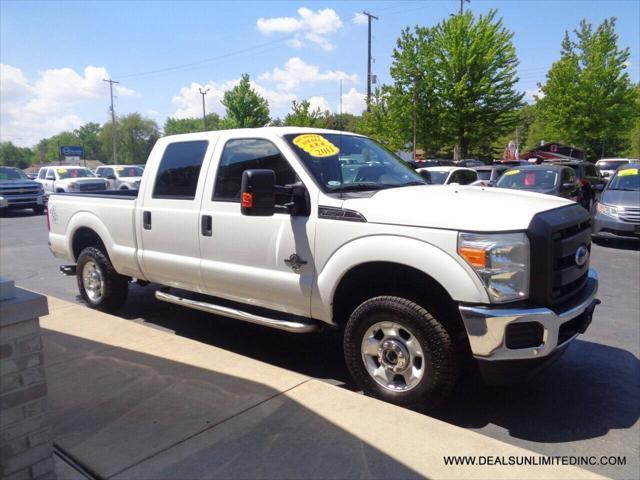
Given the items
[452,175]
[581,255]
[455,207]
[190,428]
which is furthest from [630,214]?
[190,428]

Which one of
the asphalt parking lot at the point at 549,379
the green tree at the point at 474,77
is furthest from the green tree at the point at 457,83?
the asphalt parking lot at the point at 549,379

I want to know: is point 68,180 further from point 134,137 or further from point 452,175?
point 134,137

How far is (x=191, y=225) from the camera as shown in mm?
4754

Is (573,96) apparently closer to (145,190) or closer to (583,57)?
(583,57)

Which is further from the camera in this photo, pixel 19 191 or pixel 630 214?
pixel 19 191

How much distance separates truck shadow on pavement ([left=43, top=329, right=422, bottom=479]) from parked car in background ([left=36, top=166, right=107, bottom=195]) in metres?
19.1

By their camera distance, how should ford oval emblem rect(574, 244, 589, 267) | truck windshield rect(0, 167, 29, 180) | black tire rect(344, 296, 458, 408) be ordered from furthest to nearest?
truck windshield rect(0, 167, 29, 180)
ford oval emblem rect(574, 244, 589, 267)
black tire rect(344, 296, 458, 408)

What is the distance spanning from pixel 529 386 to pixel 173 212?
134 inches

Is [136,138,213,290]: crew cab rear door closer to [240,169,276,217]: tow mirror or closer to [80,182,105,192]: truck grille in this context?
[240,169,276,217]: tow mirror

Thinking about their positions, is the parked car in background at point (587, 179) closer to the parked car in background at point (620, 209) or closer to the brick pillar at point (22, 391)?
the parked car in background at point (620, 209)

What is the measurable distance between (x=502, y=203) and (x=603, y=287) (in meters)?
4.92

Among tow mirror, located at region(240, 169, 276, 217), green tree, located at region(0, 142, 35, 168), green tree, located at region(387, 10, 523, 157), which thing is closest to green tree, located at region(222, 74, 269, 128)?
green tree, located at region(387, 10, 523, 157)

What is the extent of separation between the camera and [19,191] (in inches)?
764

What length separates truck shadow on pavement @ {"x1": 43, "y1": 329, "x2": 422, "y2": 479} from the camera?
9.17ft
